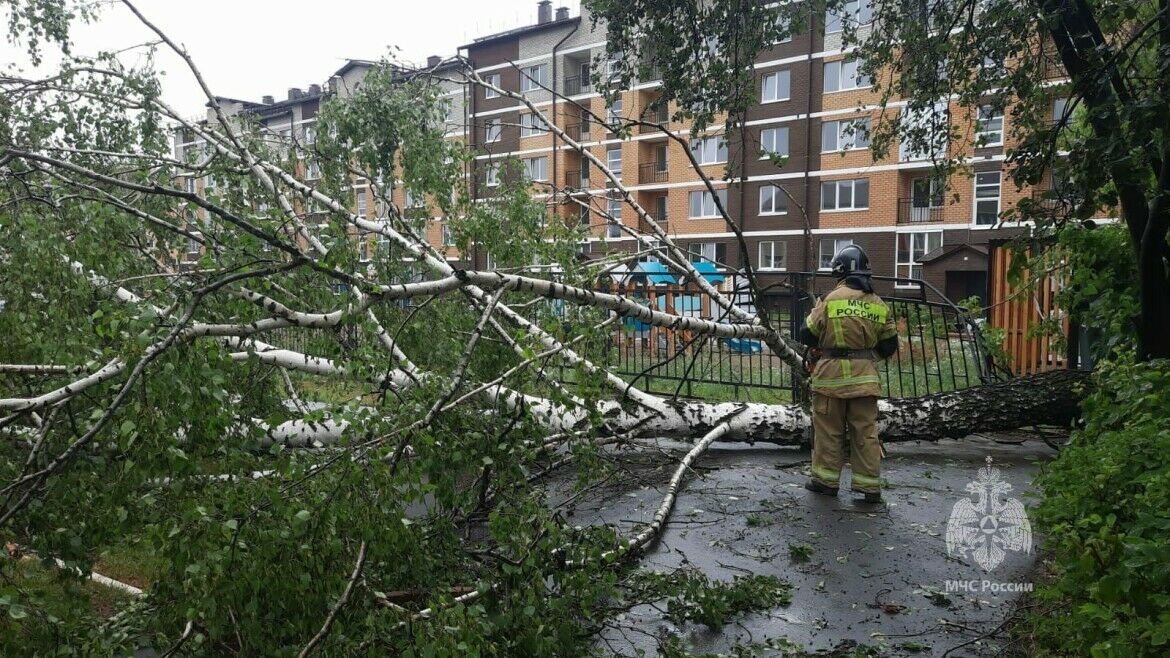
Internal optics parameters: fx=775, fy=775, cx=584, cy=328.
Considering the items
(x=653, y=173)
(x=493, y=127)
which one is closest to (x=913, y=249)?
(x=653, y=173)

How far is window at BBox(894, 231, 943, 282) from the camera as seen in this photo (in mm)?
27172

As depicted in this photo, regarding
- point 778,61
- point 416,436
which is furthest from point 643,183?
point 416,436

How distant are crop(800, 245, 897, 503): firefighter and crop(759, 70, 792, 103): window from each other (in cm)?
2536

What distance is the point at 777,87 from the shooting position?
1158 inches

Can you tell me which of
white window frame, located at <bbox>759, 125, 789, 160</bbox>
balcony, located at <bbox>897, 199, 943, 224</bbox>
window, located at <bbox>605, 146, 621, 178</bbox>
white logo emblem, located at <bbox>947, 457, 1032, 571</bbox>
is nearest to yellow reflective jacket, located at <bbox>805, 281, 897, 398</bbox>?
white logo emblem, located at <bbox>947, 457, 1032, 571</bbox>

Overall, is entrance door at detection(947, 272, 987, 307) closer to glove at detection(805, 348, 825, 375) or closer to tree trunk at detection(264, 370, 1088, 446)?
tree trunk at detection(264, 370, 1088, 446)

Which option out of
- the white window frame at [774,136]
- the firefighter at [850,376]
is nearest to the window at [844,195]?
the white window frame at [774,136]

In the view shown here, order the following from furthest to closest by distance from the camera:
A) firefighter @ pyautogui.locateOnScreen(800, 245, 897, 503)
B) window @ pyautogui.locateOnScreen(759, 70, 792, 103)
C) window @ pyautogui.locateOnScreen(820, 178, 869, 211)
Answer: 1. window @ pyautogui.locateOnScreen(759, 70, 792, 103)
2. window @ pyautogui.locateOnScreen(820, 178, 869, 211)
3. firefighter @ pyautogui.locateOnScreen(800, 245, 897, 503)

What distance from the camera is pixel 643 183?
32.5 meters

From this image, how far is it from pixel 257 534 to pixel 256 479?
11.0 inches

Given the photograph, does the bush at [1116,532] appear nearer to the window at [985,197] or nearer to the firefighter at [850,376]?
the firefighter at [850,376]

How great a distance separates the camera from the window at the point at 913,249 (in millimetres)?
27172

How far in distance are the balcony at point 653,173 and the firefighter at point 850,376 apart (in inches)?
1063

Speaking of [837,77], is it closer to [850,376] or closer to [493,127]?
[493,127]
